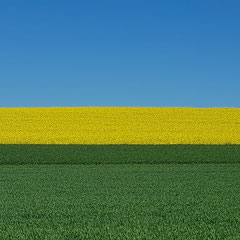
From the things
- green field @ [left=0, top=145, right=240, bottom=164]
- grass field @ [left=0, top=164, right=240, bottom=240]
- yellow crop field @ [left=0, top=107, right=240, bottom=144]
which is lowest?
grass field @ [left=0, top=164, right=240, bottom=240]

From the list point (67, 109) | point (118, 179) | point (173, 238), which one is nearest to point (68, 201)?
point (173, 238)

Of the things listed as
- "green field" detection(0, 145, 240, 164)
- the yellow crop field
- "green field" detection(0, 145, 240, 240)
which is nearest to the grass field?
"green field" detection(0, 145, 240, 240)

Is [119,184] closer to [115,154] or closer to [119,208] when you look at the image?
[119,208]

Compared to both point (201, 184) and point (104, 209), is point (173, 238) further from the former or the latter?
point (201, 184)

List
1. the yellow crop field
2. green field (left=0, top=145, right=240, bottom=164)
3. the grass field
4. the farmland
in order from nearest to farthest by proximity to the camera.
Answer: the grass field
the farmland
green field (left=0, top=145, right=240, bottom=164)
the yellow crop field

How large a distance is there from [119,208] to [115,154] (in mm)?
19838

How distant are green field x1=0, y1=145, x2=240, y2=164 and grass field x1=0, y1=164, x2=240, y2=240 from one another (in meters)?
10.7

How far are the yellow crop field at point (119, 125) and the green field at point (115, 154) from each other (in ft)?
14.8

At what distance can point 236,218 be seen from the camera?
421 inches

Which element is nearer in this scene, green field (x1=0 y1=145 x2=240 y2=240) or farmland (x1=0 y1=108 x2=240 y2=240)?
green field (x1=0 y1=145 x2=240 y2=240)

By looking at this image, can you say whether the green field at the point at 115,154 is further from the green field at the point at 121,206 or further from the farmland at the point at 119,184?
the green field at the point at 121,206

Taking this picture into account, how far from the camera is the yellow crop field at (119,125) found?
40812 mm

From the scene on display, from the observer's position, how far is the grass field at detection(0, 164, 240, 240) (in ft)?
30.5

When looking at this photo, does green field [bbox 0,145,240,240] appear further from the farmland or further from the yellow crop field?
the yellow crop field
